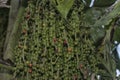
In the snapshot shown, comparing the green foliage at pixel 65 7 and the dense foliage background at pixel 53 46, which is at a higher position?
the green foliage at pixel 65 7

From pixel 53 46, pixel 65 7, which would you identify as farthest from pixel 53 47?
pixel 65 7

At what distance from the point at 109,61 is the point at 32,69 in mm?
521

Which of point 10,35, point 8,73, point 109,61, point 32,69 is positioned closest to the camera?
point 32,69

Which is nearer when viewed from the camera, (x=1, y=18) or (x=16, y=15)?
(x=16, y=15)

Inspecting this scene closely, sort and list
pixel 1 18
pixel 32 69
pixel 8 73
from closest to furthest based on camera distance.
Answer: pixel 32 69 < pixel 8 73 < pixel 1 18

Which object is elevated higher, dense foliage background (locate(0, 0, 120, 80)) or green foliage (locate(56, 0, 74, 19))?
green foliage (locate(56, 0, 74, 19))

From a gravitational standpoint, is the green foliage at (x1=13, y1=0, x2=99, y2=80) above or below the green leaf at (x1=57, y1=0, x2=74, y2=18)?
below

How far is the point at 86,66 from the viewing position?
4.84ft

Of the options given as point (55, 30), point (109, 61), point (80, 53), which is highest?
point (55, 30)

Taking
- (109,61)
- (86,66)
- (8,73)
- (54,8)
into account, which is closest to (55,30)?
(54,8)

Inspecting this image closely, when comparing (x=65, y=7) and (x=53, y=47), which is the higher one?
(x=65, y=7)

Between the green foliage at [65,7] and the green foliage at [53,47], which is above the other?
the green foliage at [65,7]

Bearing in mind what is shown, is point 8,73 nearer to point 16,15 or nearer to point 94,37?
point 16,15

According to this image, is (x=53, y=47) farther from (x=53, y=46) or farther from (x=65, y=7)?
(x=65, y=7)
